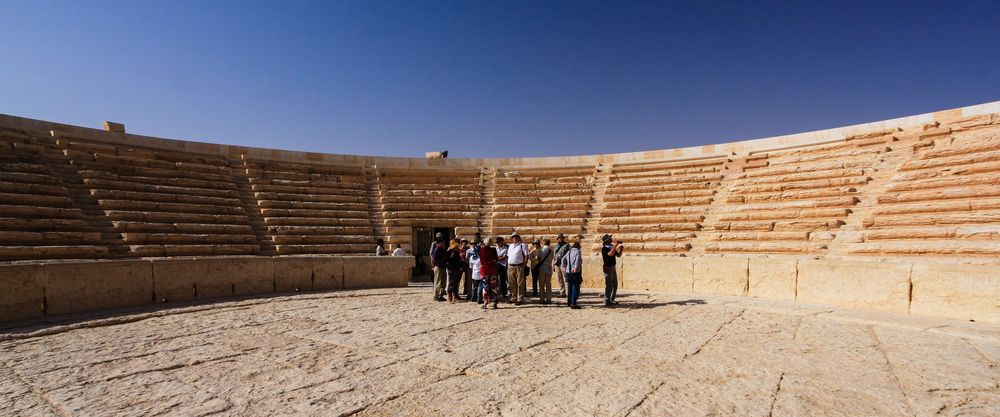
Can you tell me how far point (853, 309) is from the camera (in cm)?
866

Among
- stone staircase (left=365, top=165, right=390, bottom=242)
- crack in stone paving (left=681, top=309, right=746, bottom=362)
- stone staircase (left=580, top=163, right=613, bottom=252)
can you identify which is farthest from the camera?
stone staircase (left=365, top=165, right=390, bottom=242)

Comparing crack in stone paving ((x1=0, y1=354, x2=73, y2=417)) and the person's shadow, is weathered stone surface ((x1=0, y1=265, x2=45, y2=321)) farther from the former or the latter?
the person's shadow

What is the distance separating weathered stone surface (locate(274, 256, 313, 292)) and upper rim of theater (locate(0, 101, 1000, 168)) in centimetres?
752

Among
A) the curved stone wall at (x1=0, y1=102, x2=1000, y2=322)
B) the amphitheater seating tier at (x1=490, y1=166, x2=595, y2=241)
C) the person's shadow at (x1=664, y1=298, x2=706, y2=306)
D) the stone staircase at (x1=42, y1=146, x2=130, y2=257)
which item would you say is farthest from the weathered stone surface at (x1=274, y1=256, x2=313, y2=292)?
the person's shadow at (x1=664, y1=298, x2=706, y2=306)

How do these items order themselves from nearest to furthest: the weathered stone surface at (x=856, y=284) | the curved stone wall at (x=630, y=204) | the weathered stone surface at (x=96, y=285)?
the weathered stone surface at (x=96, y=285)
the weathered stone surface at (x=856, y=284)
the curved stone wall at (x=630, y=204)

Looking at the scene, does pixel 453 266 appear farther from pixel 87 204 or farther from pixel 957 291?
pixel 87 204

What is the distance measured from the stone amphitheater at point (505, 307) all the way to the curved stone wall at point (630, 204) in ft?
0.20

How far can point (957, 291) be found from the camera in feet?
25.3

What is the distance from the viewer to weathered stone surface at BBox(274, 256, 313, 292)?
37.2 feet

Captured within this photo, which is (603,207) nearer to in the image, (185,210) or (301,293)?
(301,293)

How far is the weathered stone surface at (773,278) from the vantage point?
9828 millimetres

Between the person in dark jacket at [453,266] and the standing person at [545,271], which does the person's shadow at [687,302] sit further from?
the person in dark jacket at [453,266]

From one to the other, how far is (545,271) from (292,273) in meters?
5.90

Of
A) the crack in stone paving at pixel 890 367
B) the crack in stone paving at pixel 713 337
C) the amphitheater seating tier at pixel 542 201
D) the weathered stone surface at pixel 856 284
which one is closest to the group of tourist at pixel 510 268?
the crack in stone paving at pixel 713 337
